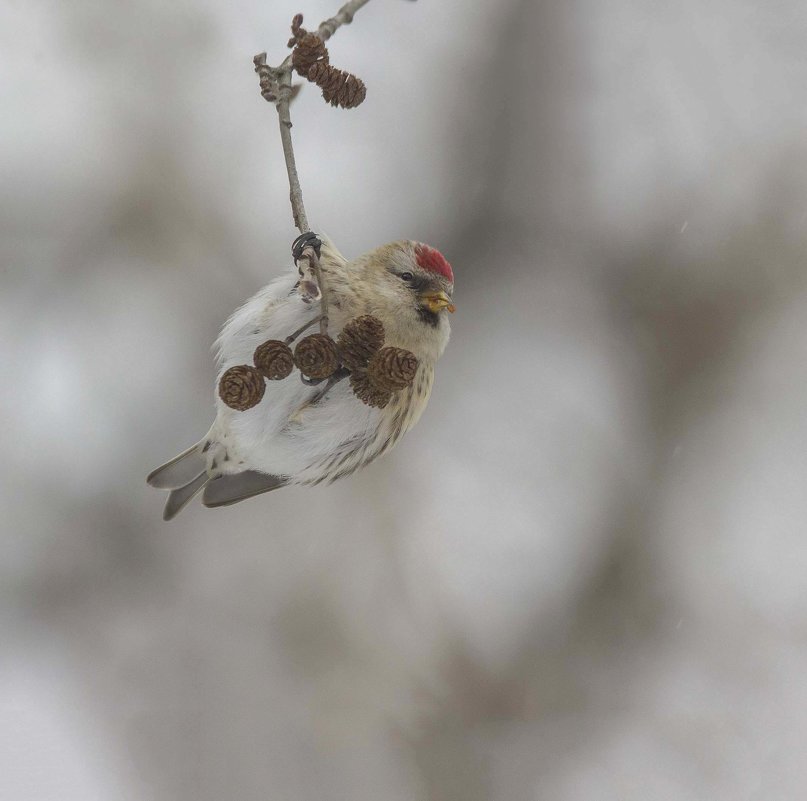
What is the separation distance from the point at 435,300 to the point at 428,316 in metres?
0.05

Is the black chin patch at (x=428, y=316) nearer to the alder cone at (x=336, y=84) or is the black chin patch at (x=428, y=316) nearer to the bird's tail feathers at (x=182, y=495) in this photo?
the alder cone at (x=336, y=84)

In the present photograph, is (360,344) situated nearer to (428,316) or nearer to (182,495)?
(428,316)

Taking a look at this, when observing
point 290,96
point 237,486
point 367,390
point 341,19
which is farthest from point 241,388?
point 237,486

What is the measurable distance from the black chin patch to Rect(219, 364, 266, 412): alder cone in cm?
55

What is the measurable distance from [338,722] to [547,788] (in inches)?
28.5

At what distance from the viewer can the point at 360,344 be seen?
1.27 meters

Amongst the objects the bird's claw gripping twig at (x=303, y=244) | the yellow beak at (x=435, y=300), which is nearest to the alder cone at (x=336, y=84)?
the bird's claw gripping twig at (x=303, y=244)

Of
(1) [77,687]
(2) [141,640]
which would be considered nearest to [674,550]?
(2) [141,640]

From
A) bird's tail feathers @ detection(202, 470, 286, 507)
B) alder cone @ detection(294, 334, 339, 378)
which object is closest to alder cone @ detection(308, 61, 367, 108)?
alder cone @ detection(294, 334, 339, 378)

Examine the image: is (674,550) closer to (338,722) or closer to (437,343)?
(338,722)

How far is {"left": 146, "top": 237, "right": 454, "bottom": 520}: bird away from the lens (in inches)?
66.1

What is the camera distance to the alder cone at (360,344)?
127 cm

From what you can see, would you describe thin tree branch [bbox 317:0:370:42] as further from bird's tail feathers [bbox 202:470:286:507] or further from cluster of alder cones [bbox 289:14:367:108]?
bird's tail feathers [bbox 202:470:286:507]

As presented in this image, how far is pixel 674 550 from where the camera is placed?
2.84 metres
